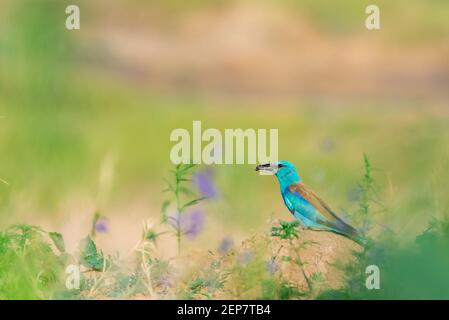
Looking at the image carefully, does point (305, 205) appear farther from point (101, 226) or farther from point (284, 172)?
point (101, 226)

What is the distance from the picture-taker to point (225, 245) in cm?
310

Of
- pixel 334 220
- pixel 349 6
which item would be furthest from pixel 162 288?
pixel 349 6

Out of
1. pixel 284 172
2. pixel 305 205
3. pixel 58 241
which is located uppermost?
pixel 284 172

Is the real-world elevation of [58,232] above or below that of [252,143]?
below

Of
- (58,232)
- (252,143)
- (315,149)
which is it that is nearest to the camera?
(58,232)

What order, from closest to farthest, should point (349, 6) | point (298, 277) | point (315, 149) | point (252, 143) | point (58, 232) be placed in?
point (298, 277) → point (58, 232) → point (252, 143) → point (315, 149) → point (349, 6)

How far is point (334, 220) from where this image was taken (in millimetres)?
3021

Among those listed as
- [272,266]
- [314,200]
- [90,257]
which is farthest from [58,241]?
[314,200]

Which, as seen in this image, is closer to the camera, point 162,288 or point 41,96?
point 162,288

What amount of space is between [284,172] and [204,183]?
0.89ft

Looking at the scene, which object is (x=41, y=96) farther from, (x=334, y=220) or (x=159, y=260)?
(x=334, y=220)

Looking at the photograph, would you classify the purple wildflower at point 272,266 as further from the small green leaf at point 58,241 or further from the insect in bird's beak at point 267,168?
the small green leaf at point 58,241

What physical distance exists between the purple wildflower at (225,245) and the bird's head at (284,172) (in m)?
0.26
